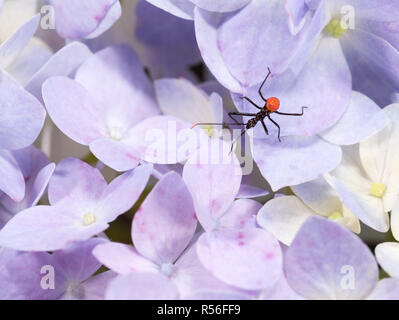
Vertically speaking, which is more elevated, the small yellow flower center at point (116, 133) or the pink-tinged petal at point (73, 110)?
the pink-tinged petal at point (73, 110)

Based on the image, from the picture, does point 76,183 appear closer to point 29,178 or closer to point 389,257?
point 29,178

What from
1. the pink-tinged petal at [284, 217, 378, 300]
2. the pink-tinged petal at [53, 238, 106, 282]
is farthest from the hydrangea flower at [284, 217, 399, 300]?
the pink-tinged petal at [53, 238, 106, 282]

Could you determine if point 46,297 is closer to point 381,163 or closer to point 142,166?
point 142,166

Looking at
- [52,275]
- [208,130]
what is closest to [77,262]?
[52,275]

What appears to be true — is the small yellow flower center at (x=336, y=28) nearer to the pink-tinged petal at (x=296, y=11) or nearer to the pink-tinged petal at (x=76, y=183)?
the pink-tinged petal at (x=296, y=11)

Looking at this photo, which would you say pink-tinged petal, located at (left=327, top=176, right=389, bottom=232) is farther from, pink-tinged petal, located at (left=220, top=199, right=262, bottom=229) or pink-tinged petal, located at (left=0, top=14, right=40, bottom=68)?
pink-tinged petal, located at (left=0, top=14, right=40, bottom=68)

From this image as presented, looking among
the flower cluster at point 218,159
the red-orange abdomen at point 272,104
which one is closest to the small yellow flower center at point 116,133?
the flower cluster at point 218,159

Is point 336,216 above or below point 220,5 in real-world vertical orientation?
below
